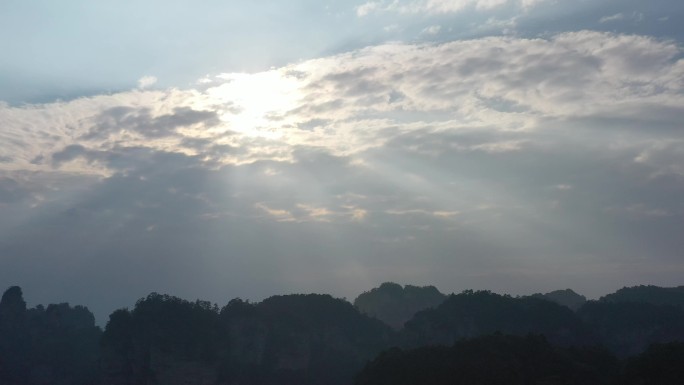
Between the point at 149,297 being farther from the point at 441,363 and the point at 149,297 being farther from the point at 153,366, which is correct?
the point at 441,363

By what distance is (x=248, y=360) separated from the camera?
117m

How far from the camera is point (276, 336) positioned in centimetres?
11919

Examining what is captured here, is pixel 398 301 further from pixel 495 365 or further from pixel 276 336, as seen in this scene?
pixel 495 365

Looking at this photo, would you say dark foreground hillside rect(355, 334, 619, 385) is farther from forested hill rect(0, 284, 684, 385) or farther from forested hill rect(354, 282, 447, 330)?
forested hill rect(354, 282, 447, 330)

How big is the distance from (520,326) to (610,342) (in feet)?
58.3

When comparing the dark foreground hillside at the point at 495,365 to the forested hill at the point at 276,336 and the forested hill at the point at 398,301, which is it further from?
the forested hill at the point at 398,301

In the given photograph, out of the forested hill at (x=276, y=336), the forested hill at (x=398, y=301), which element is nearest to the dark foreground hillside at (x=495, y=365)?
the forested hill at (x=276, y=336)

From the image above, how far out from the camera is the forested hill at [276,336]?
354 ft

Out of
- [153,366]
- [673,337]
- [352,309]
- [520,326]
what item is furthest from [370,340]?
[673,337]

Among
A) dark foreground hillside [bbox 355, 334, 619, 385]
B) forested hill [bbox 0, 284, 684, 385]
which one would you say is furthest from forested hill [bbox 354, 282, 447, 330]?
dark foreground hillside [bbox 355, 334, 619, 385]

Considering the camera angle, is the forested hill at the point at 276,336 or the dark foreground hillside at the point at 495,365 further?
the forested hill at the point at 276,336

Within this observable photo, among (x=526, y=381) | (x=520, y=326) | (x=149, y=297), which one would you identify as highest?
(x=149, y=297)

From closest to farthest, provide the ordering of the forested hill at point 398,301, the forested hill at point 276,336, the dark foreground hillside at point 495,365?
the dark foreground hillside at point 495,365, the forested hill at point 276,336, the forested hill at point 398,301

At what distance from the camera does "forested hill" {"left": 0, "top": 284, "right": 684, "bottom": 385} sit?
354 feet
